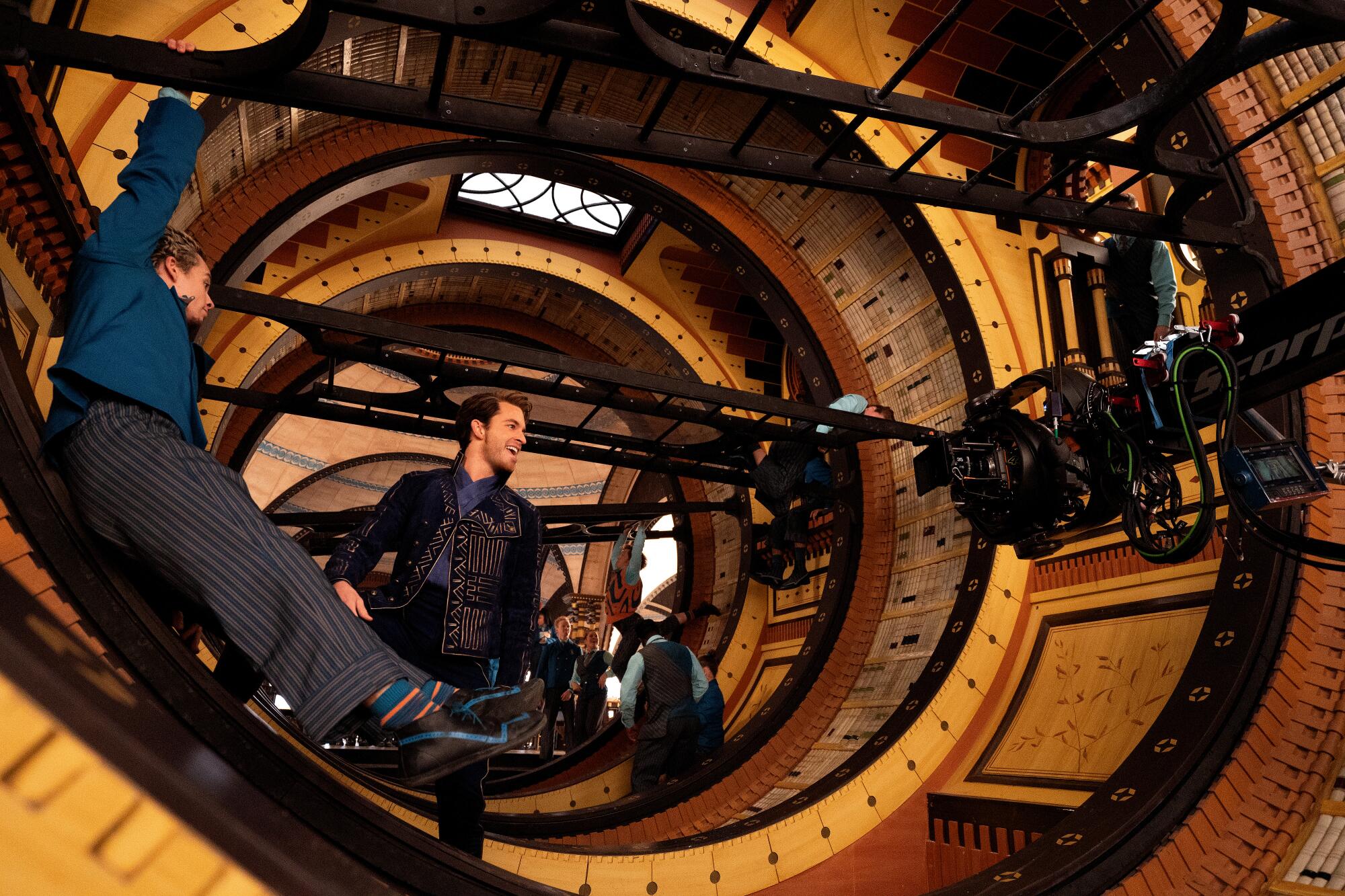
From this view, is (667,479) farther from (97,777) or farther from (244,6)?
(97,777)

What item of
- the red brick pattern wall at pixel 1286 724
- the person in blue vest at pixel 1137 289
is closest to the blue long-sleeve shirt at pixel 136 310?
the red brick pattern wall at pixel 1286 724

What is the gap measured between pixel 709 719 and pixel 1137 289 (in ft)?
14.5

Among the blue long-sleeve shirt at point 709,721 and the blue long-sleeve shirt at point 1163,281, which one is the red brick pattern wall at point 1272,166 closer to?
the blue long-sleeve shirt at point 1163,281

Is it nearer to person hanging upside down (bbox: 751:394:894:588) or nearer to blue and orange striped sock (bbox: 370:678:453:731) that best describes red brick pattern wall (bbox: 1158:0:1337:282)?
person hanging upside down (bbox: 751:394:894:588)

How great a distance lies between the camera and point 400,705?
6.75 feet

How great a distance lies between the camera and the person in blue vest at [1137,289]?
16.9 ft

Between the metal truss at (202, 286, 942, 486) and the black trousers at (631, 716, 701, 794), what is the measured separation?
2156mm

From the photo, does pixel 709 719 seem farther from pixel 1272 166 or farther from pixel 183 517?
pixel 183 517

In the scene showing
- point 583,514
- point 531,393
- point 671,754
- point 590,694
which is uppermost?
point 583,514

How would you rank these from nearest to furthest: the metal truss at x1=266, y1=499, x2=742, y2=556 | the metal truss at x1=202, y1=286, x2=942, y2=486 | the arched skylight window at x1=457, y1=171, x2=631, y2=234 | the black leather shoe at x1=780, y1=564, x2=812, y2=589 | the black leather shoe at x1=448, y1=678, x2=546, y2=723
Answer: the black leather shoe at x1=448, y1=678, x2=546, y2=723 → the metal truss at x1=202, y1=286, x2=942, y2=486 → the black leather shoe at x1=780, y1=564, x2=812, y2=589 → the metal truss at x1=266, y1=499, x2=742, y2=556 → the arched skylight window at x1=457, y1=171, x2=631, y2=234

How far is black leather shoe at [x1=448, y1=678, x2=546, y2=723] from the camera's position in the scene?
220cm

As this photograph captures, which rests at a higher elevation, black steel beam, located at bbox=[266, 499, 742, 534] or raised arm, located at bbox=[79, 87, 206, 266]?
black steel beam, located at bbox=[266, 499, 742, 534]

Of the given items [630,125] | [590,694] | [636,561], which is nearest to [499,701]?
[630,125]

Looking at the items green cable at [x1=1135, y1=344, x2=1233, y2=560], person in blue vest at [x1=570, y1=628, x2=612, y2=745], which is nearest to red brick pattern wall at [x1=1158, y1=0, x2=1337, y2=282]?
green cable at [x1=1135, y1=344, x2=1233, y2=560]
